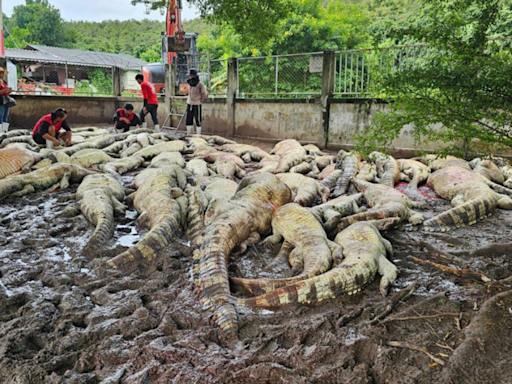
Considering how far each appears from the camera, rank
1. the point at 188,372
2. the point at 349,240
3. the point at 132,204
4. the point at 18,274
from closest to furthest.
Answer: the point at 188,372 → the point at 18,274 → the point at 349,240 → the point at 132,204

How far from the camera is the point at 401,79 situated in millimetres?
3438

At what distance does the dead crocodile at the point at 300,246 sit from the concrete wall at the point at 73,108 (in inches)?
574

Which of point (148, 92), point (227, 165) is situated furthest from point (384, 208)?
point (148, 92)

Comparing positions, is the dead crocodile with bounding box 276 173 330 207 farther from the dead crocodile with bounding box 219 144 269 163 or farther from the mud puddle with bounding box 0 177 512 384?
the dead crocodile with bounding box 219 144 269 163

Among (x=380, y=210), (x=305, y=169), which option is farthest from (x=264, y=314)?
(x=305, y=169)

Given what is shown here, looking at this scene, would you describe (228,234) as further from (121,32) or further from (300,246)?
(121,32)

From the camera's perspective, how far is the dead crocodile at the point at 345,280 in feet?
11.6

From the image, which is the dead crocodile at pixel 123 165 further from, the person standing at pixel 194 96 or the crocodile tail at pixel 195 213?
the person standing at pixel 194 96

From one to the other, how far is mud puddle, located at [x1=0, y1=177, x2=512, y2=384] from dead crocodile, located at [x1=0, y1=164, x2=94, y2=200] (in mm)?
2889

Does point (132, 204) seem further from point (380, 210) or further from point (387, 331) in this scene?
point (387, 331)

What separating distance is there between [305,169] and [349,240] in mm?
5106

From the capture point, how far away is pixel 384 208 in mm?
5691

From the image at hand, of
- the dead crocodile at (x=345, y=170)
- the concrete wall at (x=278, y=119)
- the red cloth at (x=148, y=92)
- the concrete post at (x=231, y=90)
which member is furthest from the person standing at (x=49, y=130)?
the dead crocodile at (x=345, y=170)

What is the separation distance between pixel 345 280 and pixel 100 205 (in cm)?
378
